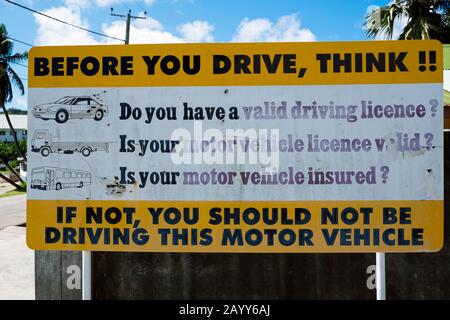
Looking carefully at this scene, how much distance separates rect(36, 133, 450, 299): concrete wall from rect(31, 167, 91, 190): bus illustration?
0.75 metres

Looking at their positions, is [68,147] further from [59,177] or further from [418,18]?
[418,18]

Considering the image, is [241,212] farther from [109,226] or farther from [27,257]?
[27,257]

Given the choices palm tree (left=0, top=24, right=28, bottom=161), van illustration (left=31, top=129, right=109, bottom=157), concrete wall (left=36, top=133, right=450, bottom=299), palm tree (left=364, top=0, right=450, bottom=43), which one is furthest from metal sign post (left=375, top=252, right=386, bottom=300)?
palm tree (left=0, top=24, right=28, bottom=161)

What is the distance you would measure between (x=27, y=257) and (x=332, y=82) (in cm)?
596

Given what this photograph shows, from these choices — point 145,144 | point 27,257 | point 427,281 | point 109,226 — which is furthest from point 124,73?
point 27,257

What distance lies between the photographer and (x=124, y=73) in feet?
9.21

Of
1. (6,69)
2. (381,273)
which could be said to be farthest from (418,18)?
(6,69)

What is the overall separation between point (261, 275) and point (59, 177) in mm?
1766

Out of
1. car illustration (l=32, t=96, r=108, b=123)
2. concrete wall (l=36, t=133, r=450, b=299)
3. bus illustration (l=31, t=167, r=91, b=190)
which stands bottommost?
concrete wall (l=36, t=133, r=450, b=299)

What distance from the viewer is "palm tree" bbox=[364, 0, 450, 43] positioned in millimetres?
12532

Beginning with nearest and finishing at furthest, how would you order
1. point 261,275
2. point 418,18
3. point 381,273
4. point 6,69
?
point 381,273
point 261,275
point 418,18
point 6,69

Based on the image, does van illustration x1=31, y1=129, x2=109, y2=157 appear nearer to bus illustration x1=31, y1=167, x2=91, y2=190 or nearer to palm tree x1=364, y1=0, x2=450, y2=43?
bus illustration x1=31, y1=167, x2=91, y2=190

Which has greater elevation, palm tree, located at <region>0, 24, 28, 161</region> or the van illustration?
palm tree, located at <region>0, 24, 28, 161</region>

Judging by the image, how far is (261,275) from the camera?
3.20 meters
